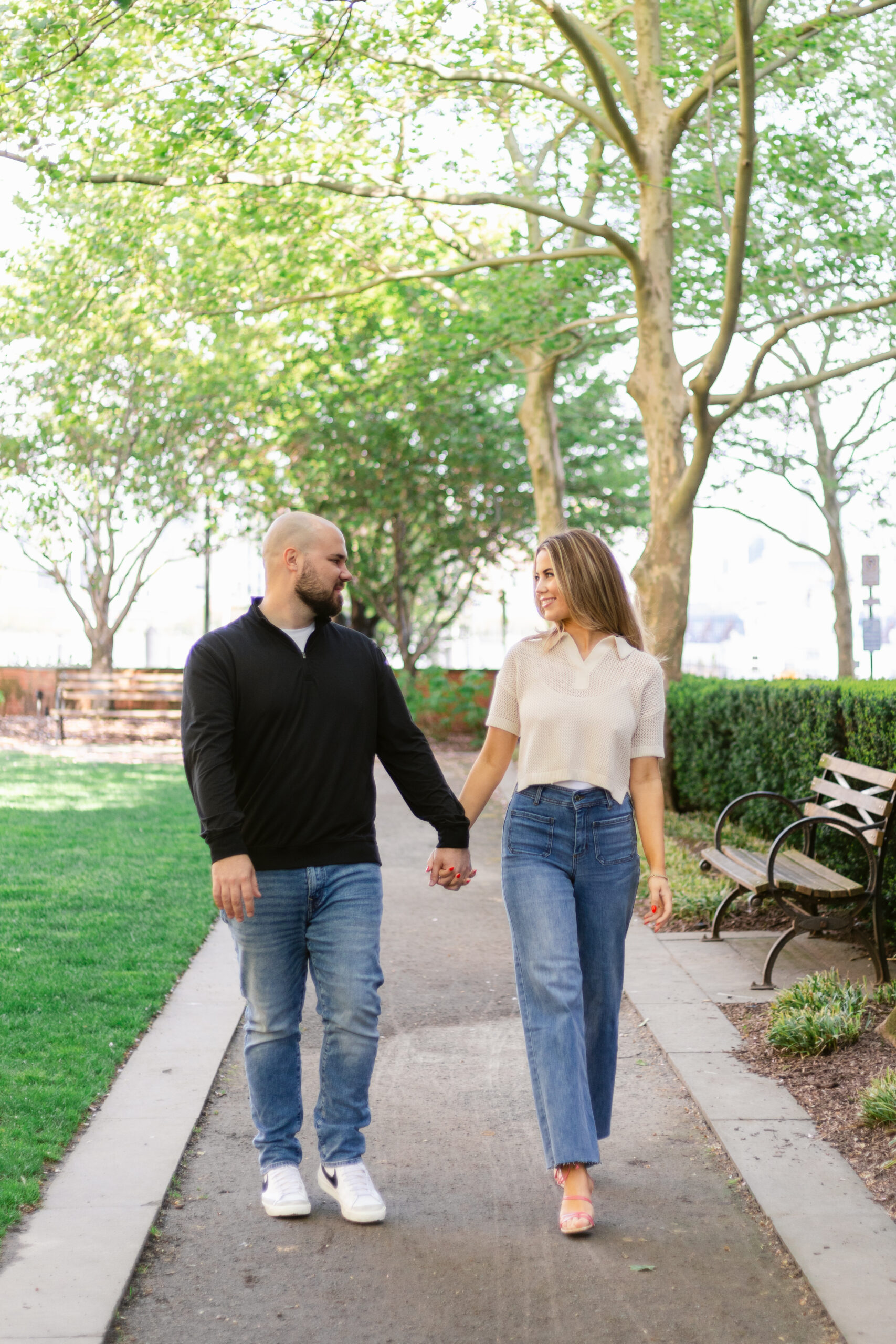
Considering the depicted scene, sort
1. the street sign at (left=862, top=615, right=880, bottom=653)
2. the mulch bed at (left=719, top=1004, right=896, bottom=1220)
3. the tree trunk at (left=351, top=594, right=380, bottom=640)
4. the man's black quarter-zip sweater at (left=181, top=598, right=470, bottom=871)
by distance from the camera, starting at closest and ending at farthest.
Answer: the man's black quarter-zip sweater at (left=181, top=598, right=470, bottom=871) < the mulch bed at (left=719, top=1004, right=896, bottom=1220) < the street sign at (left=862, top=615, right=880, bottom=653) < the tree trunk at (left=351, top=594, right=380, bottom=640)

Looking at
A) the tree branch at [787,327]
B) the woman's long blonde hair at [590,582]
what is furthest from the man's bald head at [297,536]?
the tree branch at [787,327]

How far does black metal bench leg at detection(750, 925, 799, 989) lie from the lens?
20.9ft

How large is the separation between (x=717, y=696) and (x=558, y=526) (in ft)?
24.7

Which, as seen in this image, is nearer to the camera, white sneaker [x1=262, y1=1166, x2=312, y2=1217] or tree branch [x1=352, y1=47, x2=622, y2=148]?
white sneaker [x1=262, y1=1166, x2=312, y2=1217]

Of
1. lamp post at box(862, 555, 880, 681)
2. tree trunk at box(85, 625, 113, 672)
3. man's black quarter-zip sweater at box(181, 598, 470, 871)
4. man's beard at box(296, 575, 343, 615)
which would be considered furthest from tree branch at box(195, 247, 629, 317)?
tree trunk at box(85, 625, 113, 672)

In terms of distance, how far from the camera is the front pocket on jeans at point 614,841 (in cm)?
384

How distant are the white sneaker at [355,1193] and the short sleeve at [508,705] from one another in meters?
1.33

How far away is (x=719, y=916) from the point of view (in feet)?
25.3

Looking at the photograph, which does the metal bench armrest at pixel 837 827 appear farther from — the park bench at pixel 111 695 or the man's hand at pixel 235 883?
the park bench at pixel 111 695

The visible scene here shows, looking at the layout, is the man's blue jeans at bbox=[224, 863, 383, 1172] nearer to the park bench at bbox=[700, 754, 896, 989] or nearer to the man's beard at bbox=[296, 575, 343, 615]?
the man's beard at bbox=[296, 575, 343, 615]

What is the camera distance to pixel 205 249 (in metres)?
15.1

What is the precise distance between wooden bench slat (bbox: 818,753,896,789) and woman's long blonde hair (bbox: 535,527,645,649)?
288 cm

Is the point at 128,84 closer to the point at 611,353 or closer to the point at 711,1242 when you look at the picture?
the point at 711,1242

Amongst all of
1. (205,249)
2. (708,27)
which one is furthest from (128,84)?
(708,27)
